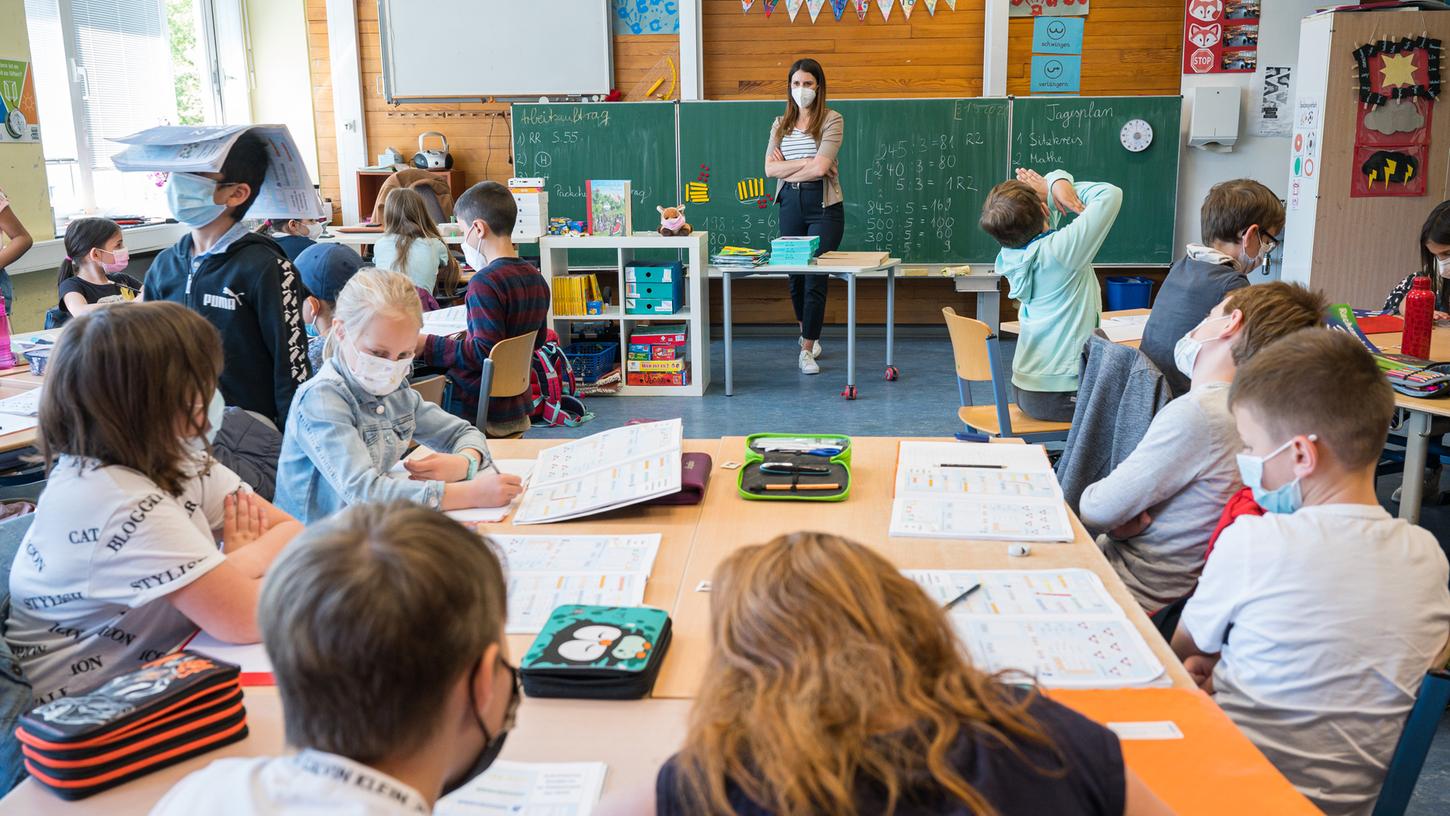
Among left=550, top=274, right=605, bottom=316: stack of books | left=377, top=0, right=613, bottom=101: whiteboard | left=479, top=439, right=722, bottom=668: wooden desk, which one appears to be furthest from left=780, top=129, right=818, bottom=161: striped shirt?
left=479, top=439, right=722, bottom=668: wooden desk

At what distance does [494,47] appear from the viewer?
779 centimetres

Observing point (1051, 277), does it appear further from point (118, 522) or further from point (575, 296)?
point (118, 522)

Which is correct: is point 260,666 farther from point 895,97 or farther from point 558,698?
point 895,97

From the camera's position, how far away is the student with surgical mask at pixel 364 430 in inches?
82.5

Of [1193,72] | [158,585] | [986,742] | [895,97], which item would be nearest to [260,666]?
[158,585]

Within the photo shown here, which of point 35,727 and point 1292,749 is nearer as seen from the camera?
point 35,727

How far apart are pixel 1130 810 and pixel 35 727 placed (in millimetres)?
1098

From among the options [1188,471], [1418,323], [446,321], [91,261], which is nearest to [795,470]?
[1188,471]

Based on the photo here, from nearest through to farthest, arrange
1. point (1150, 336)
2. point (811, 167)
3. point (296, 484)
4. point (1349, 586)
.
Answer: point (1349, 586), point (296, 484), point (1150, 336), point (811, 167)

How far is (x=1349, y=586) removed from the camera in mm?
1517

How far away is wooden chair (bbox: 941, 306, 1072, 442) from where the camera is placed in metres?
3.63

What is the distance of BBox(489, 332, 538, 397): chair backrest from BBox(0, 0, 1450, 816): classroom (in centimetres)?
9

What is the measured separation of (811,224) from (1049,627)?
213 inches

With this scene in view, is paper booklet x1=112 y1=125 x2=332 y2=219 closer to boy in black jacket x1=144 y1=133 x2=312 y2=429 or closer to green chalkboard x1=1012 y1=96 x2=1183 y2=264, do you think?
boy in black jacket x1=144 y1=133 x2=312 y2=429
